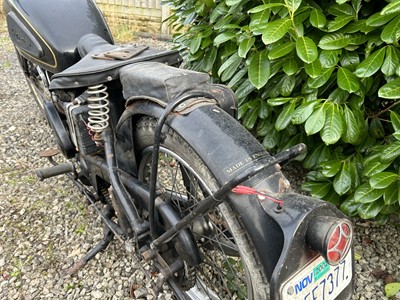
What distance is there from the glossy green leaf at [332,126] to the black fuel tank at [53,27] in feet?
4.68

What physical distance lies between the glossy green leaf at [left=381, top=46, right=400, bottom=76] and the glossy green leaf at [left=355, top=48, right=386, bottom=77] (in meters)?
0.02

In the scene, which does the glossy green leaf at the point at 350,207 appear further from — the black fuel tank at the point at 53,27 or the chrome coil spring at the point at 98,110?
the black fuel tank at the point at 53,27

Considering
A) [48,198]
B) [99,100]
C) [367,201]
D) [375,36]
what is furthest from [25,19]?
[367,201]

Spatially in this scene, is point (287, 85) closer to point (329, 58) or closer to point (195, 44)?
point (329, 58)

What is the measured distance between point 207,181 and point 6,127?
2.80m

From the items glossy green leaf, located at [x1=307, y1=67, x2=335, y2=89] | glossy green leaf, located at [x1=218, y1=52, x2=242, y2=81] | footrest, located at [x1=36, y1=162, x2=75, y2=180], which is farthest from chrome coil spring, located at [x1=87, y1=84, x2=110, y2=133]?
glossy green leaf, located at [x1=307, y1=67, x2=335, y2=89]

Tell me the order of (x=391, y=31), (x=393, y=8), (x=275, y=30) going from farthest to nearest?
(x=275, y=30)
(x=391, y=31)
(x=393, y=8)

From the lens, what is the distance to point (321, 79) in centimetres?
171

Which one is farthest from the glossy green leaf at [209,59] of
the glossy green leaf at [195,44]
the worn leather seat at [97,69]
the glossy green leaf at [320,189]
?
the glossy green leaf at [320,189]

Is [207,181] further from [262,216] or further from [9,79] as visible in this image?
[9,79]

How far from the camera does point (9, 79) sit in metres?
4.48

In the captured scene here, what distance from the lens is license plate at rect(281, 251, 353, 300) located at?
97 cm

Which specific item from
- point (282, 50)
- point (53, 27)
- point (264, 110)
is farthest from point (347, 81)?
point (53, 27)

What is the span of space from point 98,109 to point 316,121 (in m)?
0.99
